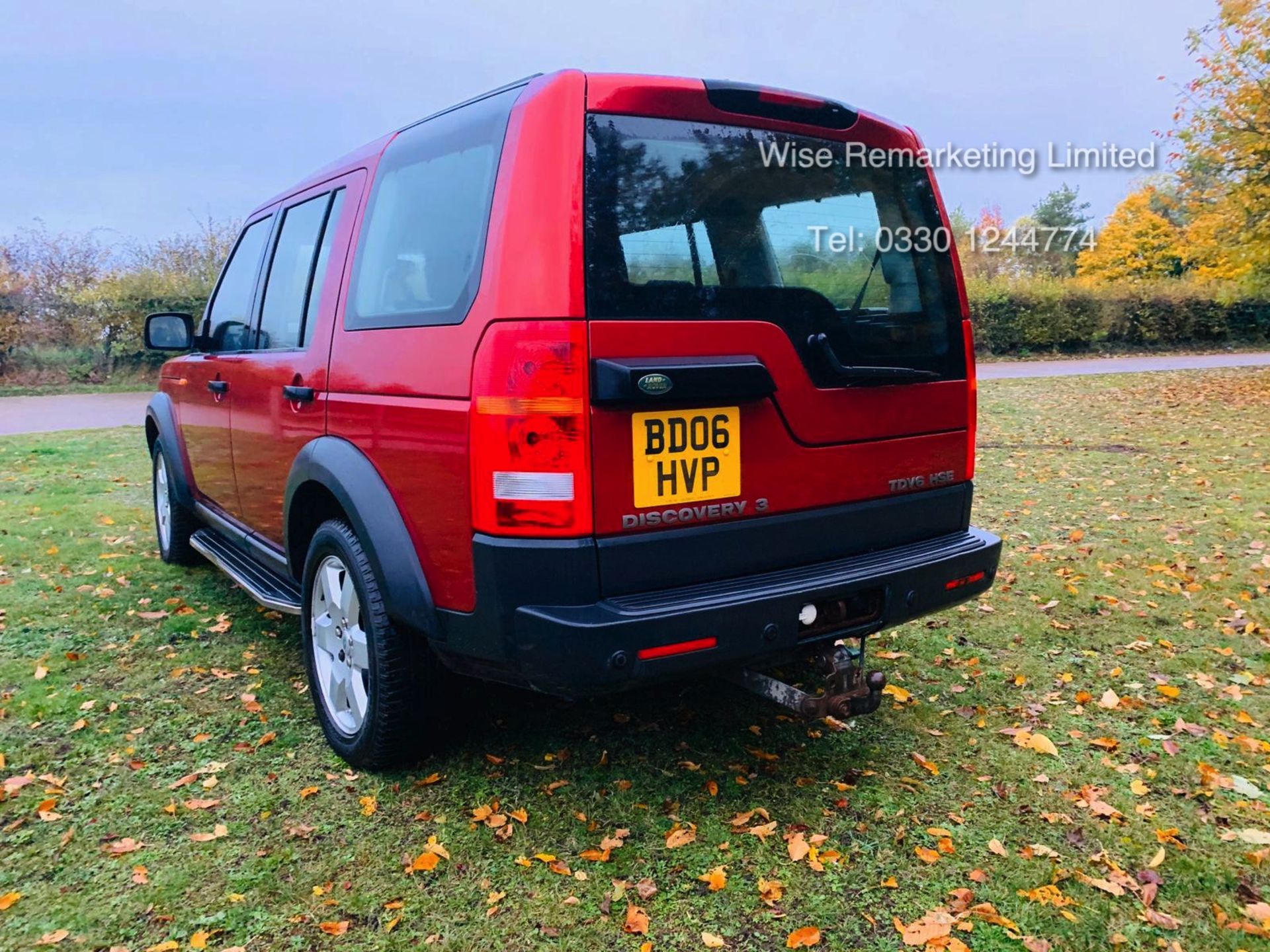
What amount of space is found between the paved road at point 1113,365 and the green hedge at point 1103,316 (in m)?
1.06

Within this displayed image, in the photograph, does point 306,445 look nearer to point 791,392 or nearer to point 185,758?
point 185,758

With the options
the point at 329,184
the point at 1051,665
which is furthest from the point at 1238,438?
the point at 329,184

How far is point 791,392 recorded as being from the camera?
2555 mm

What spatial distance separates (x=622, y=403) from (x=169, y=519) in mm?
4271

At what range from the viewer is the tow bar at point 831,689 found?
2684 millimetres

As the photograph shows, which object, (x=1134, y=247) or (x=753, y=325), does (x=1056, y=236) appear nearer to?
(x=1134, y=247)

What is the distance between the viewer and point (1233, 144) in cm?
1391

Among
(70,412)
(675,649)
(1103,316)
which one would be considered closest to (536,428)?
(675,649)

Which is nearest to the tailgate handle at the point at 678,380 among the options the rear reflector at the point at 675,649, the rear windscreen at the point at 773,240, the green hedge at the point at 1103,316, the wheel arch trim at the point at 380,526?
the rear windscreen at the point at 773,240

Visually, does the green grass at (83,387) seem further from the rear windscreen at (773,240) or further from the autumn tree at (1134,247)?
the autumn tree at (1134,247)

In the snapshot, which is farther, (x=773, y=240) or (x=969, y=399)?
(x=969, y=399)

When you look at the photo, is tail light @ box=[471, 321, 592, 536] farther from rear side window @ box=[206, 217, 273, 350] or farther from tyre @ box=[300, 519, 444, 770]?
rear side window @ box=[206, 217, 273, 350]

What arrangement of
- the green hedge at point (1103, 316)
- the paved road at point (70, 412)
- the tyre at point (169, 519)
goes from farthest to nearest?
the green hedge at point (1103, 316)
the paved road at point (70, 412)
the tyre at point (169, 519)

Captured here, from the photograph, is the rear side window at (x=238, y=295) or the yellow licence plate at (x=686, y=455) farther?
the rear side window at (x=238, y=295)
